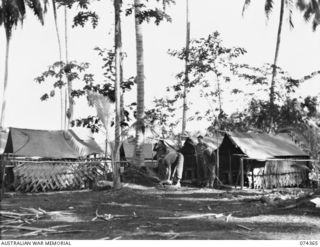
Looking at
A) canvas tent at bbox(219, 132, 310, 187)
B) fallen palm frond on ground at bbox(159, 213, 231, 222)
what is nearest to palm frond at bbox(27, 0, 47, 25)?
Answer: canvas tent at bbox(219, 132, 310, 187)

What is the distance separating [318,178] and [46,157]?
29.2 feet

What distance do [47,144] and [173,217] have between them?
357 inches

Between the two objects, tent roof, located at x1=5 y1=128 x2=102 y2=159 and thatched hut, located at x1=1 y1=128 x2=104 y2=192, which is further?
tent roof, located at x1=5 y1=128 x2=102 y2=159

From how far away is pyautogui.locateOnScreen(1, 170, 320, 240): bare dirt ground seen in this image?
20.6 feet

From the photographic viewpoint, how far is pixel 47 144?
16.0 metres

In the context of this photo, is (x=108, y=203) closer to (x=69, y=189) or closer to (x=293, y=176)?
(x=69, y=189)

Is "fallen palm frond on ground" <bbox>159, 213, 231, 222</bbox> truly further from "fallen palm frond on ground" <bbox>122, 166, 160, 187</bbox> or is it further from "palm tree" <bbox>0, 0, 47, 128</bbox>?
"palm tree" <bbox>0, 0, 47, 128</bbox>

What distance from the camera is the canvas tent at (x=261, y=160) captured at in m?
15.0

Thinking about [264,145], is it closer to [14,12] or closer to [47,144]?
[47,144]

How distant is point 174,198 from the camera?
1139cm

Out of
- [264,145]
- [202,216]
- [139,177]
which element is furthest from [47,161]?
[264,145]

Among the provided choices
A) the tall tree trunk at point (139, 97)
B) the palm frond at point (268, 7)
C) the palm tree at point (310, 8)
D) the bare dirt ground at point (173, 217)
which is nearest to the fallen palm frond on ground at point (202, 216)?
the bare dirt ground at point (173, 217)

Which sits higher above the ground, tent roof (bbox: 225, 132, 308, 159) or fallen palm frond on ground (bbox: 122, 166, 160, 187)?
tent roof (bbox: 225, 132, 308, 159)

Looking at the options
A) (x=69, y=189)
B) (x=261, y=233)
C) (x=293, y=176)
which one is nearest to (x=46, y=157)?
(x=69, y=189)
